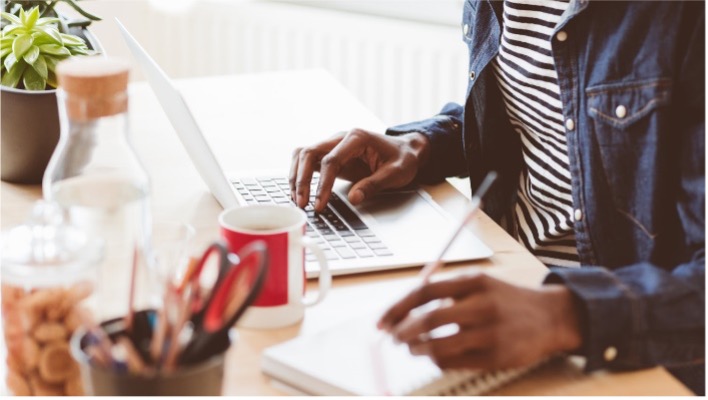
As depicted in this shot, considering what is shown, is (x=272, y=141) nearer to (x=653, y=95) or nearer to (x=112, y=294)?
(x=653, y=95)

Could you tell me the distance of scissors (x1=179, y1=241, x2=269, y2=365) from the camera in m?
0.62

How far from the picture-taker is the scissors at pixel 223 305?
2.03 feet

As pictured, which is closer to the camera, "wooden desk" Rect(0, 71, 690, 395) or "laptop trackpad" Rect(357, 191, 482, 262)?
"wooden desk" Rect(0, 71, 690, 395)

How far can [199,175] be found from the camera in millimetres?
1258

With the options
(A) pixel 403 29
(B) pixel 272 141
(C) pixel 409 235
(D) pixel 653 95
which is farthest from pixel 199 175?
(A) pixel 403 29

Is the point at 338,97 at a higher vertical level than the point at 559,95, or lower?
lower

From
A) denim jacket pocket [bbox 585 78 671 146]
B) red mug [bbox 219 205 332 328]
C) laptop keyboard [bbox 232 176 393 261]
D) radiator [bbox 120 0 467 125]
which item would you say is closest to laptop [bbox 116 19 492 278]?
laptop keyboard [bbox 232 176 393 261]

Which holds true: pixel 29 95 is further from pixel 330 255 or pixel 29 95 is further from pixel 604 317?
pixel 604 317

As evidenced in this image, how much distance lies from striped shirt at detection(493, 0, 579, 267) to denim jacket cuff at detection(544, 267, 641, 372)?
0.41 metres

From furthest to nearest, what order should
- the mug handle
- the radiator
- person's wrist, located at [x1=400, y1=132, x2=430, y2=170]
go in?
the radiator
person's wrist, located at [x1=400, y1=132, x2=430, y2=170]
the mug handle

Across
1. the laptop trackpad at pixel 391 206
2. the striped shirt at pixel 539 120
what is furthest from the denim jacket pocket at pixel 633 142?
the laptop trackpad at pixel 391 206

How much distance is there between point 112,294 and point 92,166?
113 millimetres

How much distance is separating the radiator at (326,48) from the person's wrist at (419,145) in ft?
4.24

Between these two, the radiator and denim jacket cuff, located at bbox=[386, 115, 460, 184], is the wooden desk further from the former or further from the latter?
the radiator
